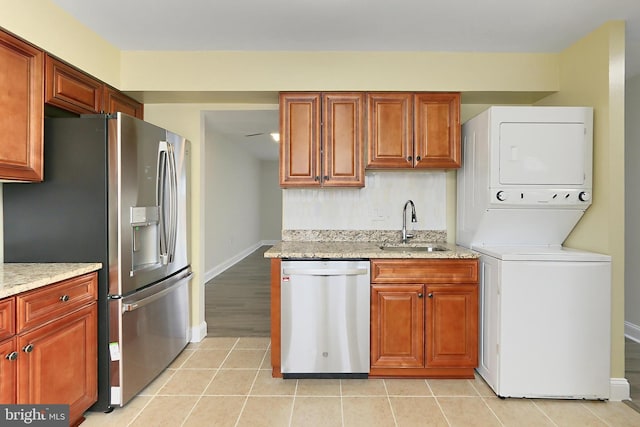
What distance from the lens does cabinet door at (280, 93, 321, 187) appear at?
2922 millimetres

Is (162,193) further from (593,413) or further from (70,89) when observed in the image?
(593,413)

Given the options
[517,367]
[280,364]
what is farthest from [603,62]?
[280,364]

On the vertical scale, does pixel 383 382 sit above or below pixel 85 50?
below

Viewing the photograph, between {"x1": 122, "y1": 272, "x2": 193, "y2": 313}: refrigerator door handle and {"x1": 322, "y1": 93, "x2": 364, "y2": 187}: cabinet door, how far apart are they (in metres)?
1.40

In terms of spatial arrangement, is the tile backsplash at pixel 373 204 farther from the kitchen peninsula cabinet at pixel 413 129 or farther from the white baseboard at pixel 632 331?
the white baseboard at pixel 632 331

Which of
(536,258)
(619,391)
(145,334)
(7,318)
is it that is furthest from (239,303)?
(619,391)

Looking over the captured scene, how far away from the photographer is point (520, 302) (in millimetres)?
2383

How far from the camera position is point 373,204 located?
3332 millimetres

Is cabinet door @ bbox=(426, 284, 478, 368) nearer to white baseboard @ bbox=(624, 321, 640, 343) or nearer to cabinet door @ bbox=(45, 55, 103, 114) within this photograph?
white baseboard @ bbox=(624, 321, 640, 343)

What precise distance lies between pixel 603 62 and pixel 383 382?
2.65 m

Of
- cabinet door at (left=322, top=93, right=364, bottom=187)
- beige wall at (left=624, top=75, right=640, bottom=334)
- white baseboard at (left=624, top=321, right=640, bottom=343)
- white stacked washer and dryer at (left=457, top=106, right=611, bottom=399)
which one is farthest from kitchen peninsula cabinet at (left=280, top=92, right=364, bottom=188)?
white baseboard at (left=624, top=321, right=640, bottom=343)

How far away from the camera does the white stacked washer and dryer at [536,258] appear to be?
2.36 m

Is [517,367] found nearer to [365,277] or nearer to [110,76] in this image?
[365,277]

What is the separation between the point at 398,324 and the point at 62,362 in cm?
202
